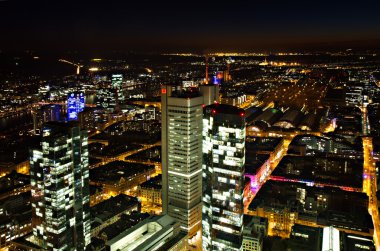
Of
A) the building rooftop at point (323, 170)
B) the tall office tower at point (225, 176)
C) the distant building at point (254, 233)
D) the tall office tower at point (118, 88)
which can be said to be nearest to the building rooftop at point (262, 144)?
the building rooftop at point (323, 170)

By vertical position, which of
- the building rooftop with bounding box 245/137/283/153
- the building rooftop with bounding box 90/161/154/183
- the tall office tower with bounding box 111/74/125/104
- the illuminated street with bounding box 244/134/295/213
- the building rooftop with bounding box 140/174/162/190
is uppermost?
the tall office tower with bounding box 111/74/125/104

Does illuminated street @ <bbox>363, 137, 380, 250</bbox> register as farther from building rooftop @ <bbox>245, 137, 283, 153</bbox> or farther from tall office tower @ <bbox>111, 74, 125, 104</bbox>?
tall office tower @ <bbox>111, 74, 125, 104</bbox>

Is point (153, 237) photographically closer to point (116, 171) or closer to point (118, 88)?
point (116, 171)

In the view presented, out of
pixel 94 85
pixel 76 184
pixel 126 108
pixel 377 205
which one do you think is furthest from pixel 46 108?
pixel 377 205

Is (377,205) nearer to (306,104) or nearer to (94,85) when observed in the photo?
(306,104)

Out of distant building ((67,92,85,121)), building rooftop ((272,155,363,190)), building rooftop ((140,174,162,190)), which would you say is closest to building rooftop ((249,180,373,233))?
building rooftop ((272,155,363,190))

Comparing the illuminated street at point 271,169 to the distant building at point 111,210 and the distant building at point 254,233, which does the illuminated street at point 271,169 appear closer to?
the distant building at point 254,233
